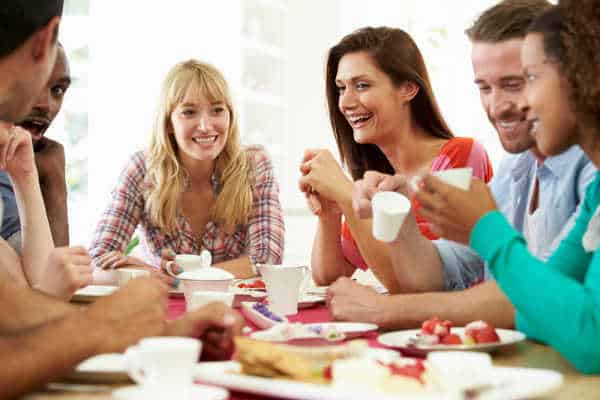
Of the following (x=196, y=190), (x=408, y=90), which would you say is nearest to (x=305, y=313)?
(x=408, y=90)

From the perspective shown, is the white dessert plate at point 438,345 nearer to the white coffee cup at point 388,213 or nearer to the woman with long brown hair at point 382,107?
the white coffee cup at point 388,213

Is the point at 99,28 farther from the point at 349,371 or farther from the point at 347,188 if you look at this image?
the point at 349,371

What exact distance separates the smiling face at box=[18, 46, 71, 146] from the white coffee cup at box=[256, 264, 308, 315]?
1194mm

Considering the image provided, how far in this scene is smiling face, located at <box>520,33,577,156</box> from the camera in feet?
4.21

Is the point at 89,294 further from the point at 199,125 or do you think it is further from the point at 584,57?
the point at 584,57

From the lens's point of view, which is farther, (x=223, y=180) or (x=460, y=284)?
(x=223, y=180)

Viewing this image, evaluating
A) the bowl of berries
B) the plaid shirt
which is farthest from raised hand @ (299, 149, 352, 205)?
the bowl of berries

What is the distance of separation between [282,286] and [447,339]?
1.94 feet

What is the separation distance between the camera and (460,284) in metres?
2.16

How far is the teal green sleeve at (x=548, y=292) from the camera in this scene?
1.14 metres

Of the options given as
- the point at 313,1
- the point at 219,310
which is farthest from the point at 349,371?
the point at 313,1

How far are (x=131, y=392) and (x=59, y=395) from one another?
152mm

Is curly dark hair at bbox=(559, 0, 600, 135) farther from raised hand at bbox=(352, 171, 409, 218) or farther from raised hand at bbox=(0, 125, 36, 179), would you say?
raised hand at bbox=(0, 125, 36, 179)

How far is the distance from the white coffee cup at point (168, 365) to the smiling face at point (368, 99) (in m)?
2.10
